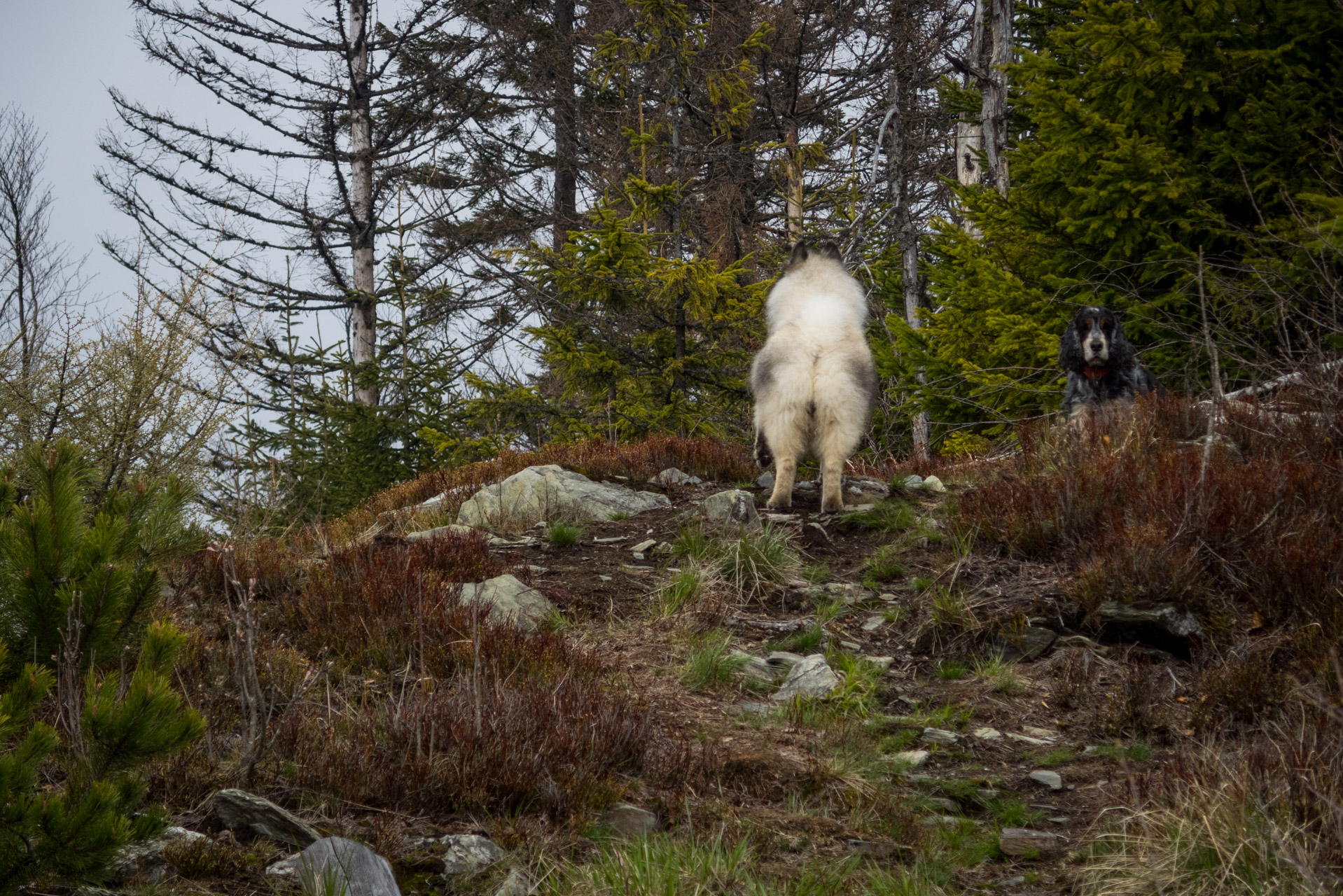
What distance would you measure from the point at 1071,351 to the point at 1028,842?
562 cm

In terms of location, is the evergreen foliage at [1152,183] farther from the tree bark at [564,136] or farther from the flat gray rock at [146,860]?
the tree bark at [564,136]

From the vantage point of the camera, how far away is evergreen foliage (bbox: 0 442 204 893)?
2.37 meters

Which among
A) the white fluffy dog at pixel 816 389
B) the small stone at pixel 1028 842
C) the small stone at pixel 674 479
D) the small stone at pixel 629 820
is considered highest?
the white fluffy dog at pixel 816 389

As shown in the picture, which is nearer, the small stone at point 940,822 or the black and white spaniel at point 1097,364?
the small stone at point 940,822

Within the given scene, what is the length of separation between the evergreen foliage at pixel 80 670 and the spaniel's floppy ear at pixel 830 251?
19.5 feet

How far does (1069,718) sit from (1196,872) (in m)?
1.91

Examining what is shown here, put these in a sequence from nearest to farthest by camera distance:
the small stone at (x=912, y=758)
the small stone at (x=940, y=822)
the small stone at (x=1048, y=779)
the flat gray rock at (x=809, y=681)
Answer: the small stone at (x=940, y=822) < the small stone at (x=1048, y=779) < the small stone at (x=912, y=758) < the flat gray rock at (x=809, y=681)

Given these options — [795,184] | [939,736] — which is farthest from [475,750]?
[795,184]

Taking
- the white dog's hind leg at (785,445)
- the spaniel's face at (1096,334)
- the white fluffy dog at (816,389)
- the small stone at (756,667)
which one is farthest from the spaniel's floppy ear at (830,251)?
the small stone at (756,667)

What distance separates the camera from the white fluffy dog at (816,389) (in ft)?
24.2

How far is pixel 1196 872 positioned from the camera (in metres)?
2.84

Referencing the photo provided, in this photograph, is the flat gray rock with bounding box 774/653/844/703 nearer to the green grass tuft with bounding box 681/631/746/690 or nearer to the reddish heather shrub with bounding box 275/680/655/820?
the green grass tuft with bounding box 681/631/746/690

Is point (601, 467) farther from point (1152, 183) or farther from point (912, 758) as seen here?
point (1152, 183)

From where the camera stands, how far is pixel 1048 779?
4043 millimetres
